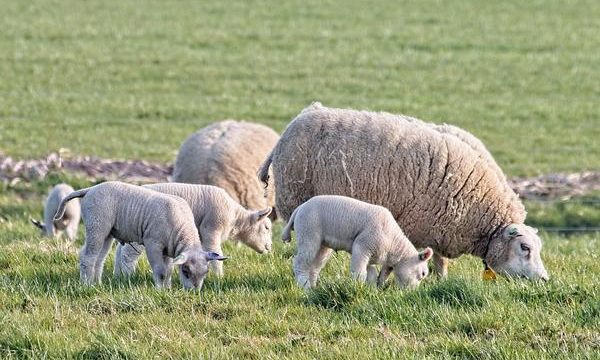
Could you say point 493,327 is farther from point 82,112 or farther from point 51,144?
point 82,112

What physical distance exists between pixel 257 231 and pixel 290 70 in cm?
1747

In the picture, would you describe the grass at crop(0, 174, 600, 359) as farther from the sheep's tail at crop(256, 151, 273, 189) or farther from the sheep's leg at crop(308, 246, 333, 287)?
the sheep's tail at crop(256, 151, 273, 189)

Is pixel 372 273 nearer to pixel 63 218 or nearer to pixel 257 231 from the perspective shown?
pixel 257 231

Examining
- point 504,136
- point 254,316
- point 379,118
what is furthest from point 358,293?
point 504,136

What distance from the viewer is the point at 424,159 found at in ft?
32.3

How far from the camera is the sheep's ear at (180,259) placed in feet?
25.9

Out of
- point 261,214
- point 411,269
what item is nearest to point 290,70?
point 261,214

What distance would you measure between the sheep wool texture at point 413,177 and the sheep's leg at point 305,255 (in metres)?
1.64

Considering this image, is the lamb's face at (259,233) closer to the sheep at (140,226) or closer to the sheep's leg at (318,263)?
the sheep's leg at (318,263)

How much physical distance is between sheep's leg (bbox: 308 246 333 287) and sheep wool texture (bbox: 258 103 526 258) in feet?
4.47

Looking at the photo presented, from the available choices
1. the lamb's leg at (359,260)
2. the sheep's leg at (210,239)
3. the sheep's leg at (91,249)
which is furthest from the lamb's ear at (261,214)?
the sheep's leg at (91,249)

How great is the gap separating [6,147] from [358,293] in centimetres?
1331

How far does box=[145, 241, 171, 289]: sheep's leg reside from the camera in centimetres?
828

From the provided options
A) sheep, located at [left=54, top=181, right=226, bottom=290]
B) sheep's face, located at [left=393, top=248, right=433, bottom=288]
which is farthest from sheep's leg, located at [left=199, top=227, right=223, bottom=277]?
sheep's face, located at [left=393, top=248, right=433, bottom=288]
